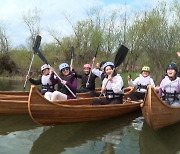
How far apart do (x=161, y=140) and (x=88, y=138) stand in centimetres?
151

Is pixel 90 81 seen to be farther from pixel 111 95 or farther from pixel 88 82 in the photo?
pixel 111 95

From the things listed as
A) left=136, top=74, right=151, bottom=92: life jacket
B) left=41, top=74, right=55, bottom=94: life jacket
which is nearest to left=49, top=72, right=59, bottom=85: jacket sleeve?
left=41, top=74, right=55, bottom=94: life jacket

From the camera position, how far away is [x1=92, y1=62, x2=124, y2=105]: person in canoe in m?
7.12

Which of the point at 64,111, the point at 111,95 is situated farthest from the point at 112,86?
the point at 64,111

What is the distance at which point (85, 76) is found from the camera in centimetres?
1017

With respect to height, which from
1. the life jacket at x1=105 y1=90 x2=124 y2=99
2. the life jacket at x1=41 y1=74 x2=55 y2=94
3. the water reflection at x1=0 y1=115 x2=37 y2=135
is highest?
the life jacket at x1=41 y1=74 x2=55 y2=94

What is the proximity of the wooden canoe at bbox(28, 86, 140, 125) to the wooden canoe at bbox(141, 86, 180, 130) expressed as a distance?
3.96ft

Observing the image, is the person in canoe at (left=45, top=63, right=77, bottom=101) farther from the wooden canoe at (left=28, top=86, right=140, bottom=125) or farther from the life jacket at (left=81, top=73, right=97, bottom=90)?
the life jacket at (left=81, top=73, right=97, bottom=90)

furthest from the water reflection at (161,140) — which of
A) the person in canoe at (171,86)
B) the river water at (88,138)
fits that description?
the person in canoe at (171,86)

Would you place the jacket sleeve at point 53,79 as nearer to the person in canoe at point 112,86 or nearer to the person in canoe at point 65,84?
the person in canoe at point 65,84

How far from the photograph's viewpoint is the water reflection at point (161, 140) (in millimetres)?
5430

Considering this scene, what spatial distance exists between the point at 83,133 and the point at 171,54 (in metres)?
17.3

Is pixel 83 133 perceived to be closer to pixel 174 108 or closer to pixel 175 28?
pixel 174 108

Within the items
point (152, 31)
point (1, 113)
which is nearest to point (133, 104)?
point (1, 113)
